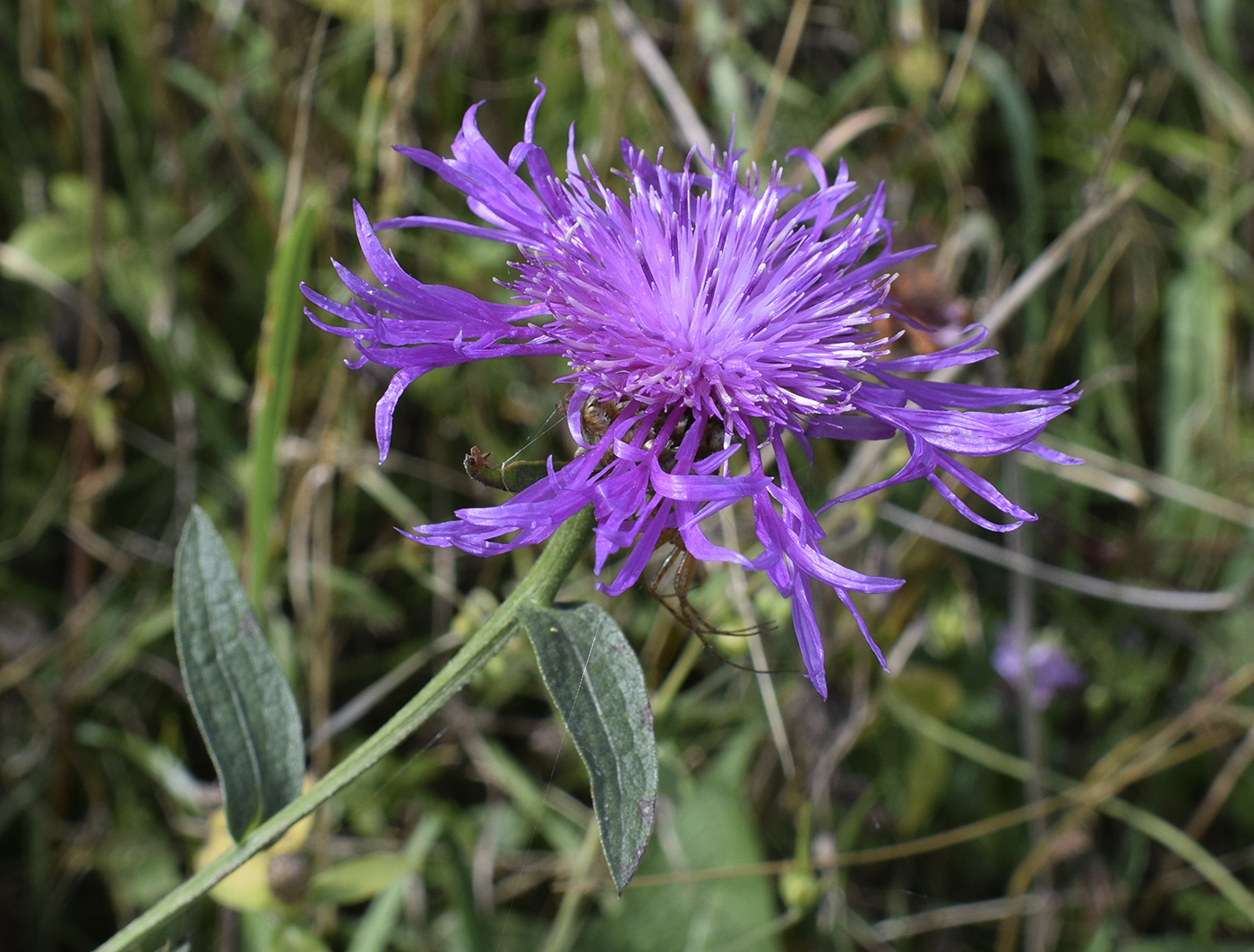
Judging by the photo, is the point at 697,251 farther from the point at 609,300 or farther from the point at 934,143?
the point at 934,143

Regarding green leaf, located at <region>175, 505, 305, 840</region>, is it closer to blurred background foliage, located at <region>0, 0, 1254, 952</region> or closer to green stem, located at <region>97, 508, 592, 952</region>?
green stem, located at <region>97, 508, 592, 952</region>

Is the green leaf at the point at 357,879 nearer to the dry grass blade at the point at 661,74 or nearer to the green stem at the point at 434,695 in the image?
the green stem at the point at 434,695

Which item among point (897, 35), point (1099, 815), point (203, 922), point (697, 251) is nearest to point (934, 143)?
point (897, 35)

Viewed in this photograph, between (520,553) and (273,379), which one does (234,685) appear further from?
(520,553)

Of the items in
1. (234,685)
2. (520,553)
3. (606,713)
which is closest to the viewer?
(606,713)

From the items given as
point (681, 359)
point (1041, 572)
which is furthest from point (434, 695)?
point (1041, 572)
